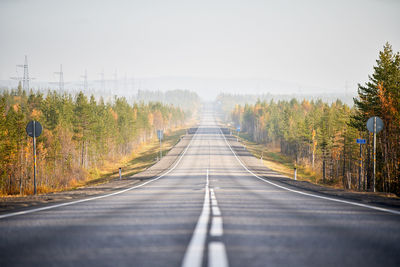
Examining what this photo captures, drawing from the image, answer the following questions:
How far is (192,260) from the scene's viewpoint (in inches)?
129

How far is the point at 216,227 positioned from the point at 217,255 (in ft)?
5.08

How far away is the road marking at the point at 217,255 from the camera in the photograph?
10.4 feet

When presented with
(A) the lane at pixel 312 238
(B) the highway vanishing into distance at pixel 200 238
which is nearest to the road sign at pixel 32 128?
(B) the highway vanishing into distance at pixel 200 238

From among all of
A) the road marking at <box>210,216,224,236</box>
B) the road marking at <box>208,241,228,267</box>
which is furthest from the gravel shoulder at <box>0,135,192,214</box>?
the road marking at <box>208,241,228,267</box>

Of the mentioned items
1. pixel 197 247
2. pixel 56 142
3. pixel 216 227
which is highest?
pixel 197 247

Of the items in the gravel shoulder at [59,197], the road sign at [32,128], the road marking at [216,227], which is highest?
the road sign at [32,128]

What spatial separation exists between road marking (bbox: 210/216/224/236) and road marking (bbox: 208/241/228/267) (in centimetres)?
54

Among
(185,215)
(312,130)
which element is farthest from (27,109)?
(185,215)

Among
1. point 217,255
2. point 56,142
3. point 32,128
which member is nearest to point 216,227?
point 217,255

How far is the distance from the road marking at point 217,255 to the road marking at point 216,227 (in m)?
0.54

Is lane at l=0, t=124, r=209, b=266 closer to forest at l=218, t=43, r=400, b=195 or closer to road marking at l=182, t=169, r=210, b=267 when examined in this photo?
road marking at l=182, t=169, r=210, b=267

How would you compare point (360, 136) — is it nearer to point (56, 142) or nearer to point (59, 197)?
point (59, 197)

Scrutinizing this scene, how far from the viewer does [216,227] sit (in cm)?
498

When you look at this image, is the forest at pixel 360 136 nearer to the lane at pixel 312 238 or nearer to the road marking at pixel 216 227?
the lane at pixel 312 238
